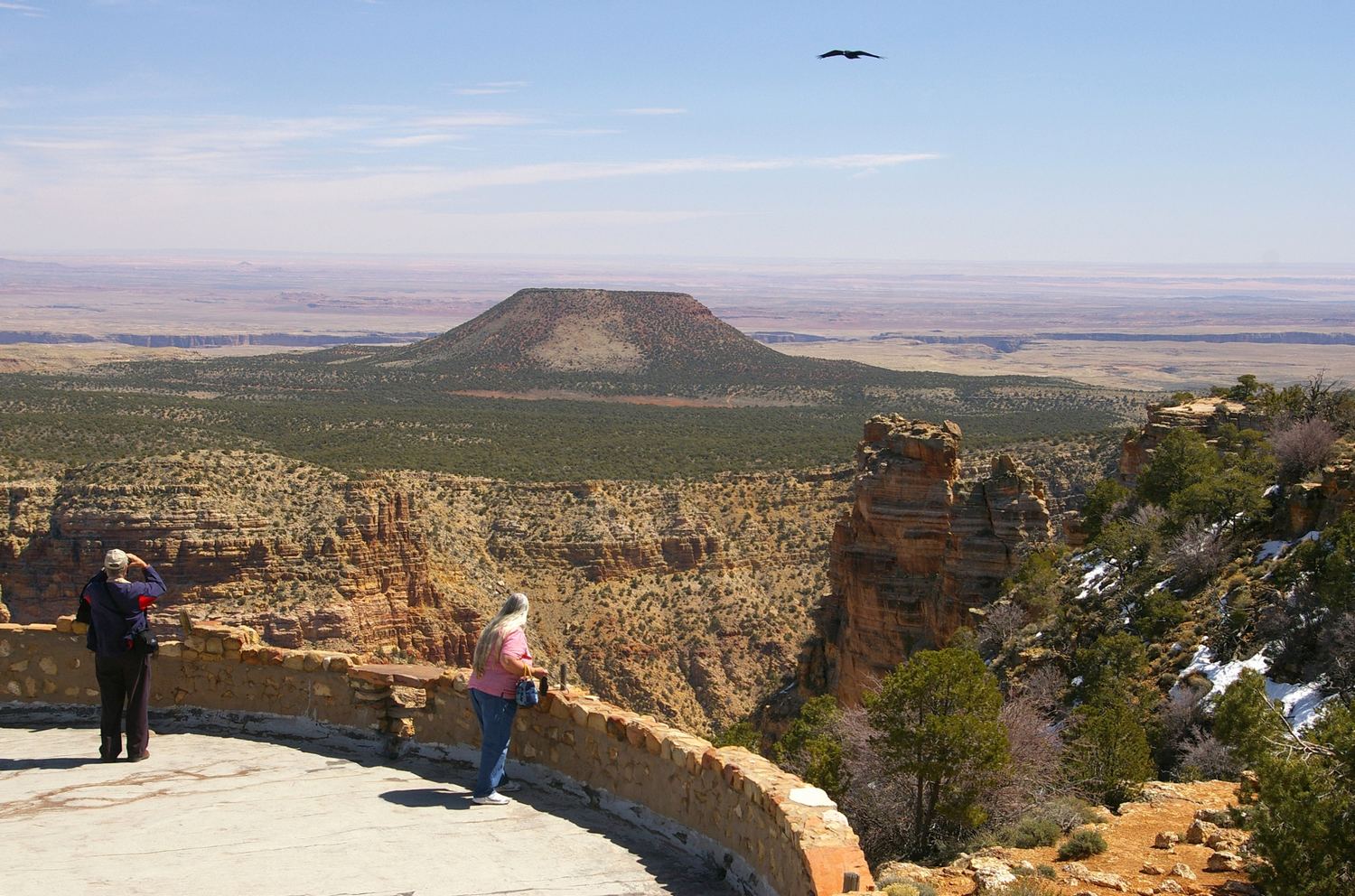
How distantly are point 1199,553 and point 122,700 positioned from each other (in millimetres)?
16937

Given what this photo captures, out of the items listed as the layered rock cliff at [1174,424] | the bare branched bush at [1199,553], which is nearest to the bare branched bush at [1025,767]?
the bare branched bush at [1199,553]

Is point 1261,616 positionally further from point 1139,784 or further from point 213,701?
point 213,701

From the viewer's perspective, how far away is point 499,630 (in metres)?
9.70

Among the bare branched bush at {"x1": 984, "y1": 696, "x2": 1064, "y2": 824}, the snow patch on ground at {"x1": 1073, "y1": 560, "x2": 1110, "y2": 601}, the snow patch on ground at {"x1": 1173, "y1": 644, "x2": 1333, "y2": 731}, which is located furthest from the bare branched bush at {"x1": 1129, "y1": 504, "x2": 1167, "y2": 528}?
the bare branched bush at {"x1": 984, "y1": 696, "x2": 1064, "y2": 824}

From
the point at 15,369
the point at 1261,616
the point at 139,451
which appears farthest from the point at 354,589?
the point at 15,369

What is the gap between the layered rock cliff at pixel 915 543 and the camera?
99.1ft

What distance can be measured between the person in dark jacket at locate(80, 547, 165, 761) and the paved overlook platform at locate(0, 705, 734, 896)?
0.81 ft

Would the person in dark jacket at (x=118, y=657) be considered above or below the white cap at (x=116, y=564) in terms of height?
below

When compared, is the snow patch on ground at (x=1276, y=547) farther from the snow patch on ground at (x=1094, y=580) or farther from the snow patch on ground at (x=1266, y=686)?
the snow patch on ground at (x=1094, y=580)

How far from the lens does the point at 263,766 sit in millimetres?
10273

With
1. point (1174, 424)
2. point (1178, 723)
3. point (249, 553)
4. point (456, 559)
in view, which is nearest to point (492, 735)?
point (1178, 723)

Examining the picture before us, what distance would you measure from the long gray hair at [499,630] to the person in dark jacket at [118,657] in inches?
101

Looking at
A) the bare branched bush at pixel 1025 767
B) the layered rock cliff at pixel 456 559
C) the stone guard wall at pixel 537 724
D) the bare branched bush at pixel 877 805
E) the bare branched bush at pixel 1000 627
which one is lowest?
the layered rock cliff at pixel 456 559

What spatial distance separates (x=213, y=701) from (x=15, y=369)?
10906cm
